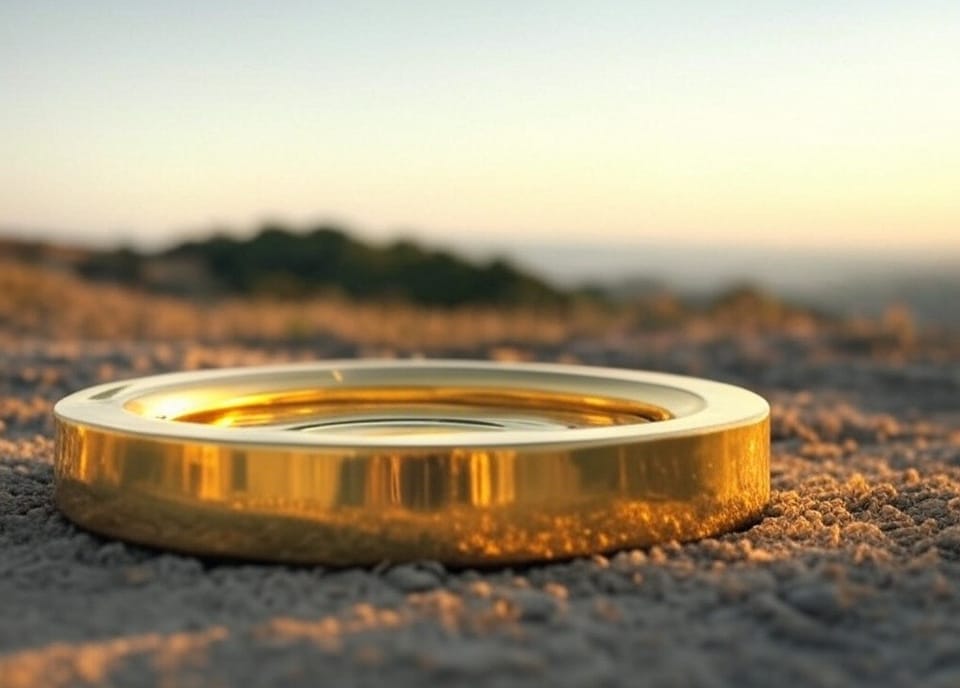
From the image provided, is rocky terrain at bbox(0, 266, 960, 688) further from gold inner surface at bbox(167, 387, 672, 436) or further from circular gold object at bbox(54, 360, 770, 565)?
gold inner surface at bbox(167, 387, 672, 436)

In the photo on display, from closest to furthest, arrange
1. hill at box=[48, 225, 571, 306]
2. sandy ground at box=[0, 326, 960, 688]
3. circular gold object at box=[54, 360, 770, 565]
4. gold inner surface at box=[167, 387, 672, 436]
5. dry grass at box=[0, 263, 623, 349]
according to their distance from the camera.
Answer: sandy ground at box=[0, 326, 960, 688] → circular gold object at box=[54, 360, 770, 565] → gold inner surface at box=[167, 387, 672, 436] → dry grass at box=[0, 263, 623, 349] → hill at box=[48, 225, 571, 306]

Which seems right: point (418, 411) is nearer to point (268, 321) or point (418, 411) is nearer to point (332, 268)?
point (268, 321)

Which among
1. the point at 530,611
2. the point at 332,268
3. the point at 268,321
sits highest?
the point at 530,611

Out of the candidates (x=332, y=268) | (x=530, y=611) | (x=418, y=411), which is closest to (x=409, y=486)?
(x=530, y=611)

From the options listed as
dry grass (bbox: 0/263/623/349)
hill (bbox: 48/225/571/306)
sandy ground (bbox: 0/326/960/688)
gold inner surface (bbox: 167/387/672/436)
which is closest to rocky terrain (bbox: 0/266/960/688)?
sandy ground (bbox: 0/326/960/688)

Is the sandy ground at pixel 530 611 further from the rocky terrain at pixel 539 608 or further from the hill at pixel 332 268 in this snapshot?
the hill at pixel 332 268

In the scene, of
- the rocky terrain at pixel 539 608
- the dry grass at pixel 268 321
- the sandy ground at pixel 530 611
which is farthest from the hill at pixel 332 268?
the sandy ground at pixel 530 611
